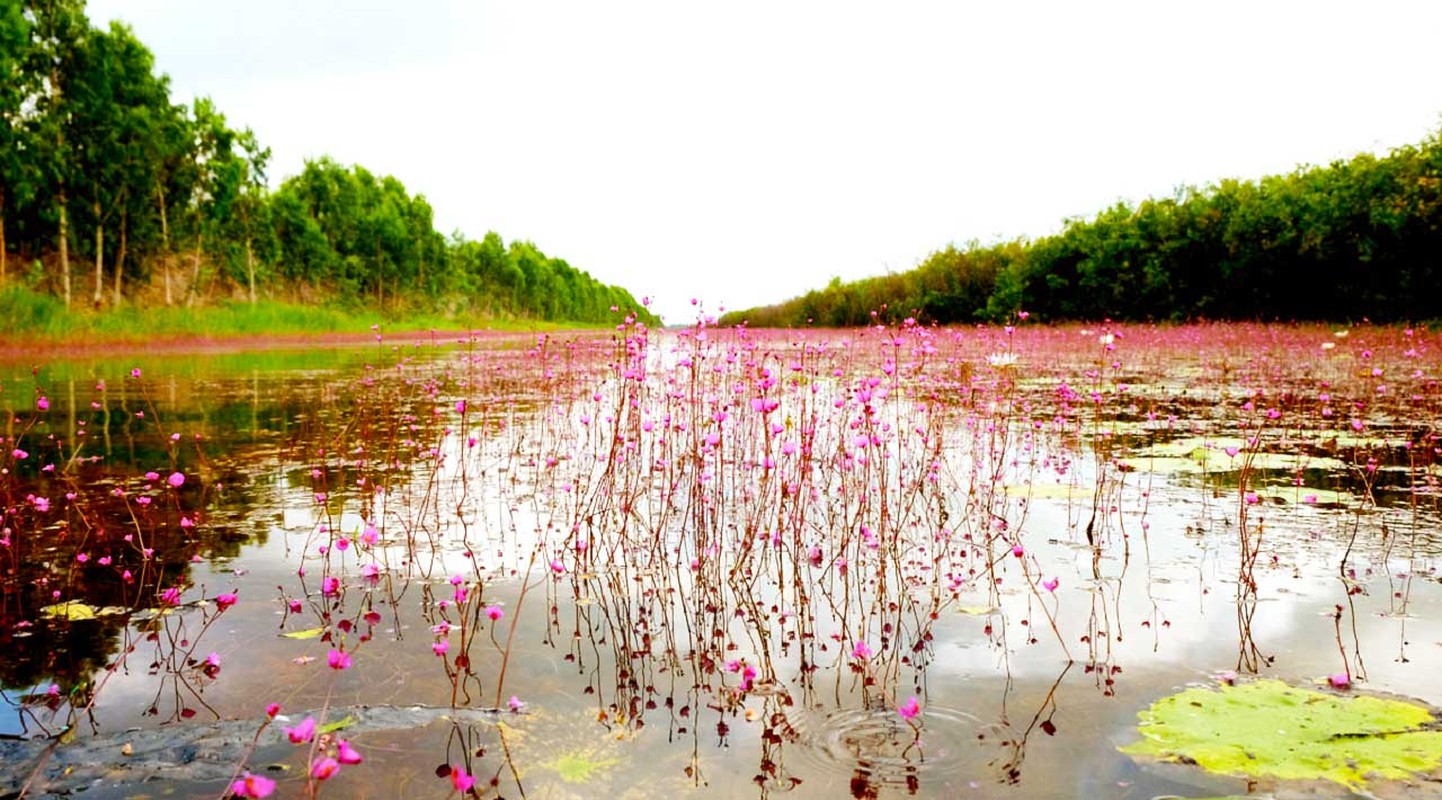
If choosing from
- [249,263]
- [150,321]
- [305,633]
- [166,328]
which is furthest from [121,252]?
[305,633]

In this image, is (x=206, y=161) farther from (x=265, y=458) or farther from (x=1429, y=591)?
(x=1429, y=591)

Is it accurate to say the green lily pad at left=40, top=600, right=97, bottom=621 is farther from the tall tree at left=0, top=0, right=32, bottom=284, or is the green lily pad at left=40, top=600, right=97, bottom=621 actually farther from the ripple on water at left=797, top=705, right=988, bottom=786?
the tall tree at left=0, top=0, right=32, bottom=284

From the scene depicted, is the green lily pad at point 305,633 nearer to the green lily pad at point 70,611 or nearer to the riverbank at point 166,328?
the green lily pad at point 70,611

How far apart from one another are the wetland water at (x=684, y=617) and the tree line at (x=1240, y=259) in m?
10.2

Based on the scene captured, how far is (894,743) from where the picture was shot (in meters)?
2.17

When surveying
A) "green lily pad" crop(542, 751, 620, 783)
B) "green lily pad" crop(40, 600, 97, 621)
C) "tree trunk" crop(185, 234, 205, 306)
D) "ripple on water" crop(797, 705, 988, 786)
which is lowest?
"green lily pad" crop(542, 751, 620, 783)

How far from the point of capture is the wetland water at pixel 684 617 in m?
2.07

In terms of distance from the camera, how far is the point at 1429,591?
126 inches

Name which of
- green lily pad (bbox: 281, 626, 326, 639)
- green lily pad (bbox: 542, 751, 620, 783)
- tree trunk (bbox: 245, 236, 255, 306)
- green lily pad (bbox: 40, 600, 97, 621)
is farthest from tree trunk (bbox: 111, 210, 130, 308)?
green lily pad (bbox: 542, 751, 620, 783)

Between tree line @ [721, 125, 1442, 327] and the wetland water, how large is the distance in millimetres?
10155

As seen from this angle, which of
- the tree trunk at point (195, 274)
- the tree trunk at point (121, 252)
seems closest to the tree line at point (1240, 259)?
the tree trunk at point (121, 252)

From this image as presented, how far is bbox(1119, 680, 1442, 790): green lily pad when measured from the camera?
2.01 metres

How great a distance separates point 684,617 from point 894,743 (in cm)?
109

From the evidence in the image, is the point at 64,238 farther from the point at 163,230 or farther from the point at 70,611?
the point at 70,611
